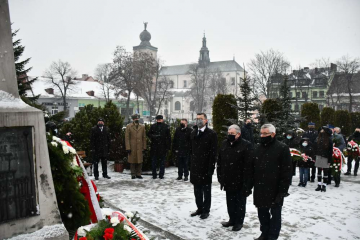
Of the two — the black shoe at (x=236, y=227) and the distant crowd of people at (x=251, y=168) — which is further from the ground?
the distant crowd of people at (x=251, y=168)

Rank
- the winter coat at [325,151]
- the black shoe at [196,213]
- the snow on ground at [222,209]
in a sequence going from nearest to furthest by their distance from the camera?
the snow on ground at [222,209], the black shoe at [196,213], the winter coat at [325,151]

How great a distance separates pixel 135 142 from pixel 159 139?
0.72 metres

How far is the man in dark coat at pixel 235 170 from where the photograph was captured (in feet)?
16.9

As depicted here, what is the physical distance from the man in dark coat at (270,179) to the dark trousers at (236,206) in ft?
1.92

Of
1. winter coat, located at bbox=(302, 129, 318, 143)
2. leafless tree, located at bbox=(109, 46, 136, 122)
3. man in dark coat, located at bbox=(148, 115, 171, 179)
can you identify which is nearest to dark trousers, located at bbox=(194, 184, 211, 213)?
man in dark coat, located at bbox=(148, 115, 171, 179)

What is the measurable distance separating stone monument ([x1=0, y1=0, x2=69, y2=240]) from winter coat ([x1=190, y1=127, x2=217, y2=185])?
2902 mm

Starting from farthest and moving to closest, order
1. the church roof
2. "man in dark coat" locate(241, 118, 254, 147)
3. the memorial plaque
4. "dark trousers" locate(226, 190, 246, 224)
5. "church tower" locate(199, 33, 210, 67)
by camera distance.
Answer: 1. the church roof
2. "church tower" locate(199, 33, 210, 67)
3. "man in dark coat" locate(241, 118, 254, 147)
4. "dark trousers" locate(226, 190, 246, 224)
5. the memorial plaque

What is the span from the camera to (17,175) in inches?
122

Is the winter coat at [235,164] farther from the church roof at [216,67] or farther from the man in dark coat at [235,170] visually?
the church roof at [216,67]

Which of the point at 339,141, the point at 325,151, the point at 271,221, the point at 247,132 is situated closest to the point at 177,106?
the point at 339,141

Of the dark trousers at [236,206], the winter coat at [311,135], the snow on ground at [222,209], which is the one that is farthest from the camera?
the winter coat at [311,135]

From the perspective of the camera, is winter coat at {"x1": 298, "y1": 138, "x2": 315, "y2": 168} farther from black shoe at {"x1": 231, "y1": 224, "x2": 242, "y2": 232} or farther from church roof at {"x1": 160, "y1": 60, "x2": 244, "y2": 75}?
church roof at {"x1": 160, "y1": 60, "x2": 244, "y2": 75}

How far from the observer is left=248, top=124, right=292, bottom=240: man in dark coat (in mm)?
4441

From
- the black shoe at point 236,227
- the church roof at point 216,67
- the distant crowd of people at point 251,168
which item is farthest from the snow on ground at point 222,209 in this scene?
the church roof at point 216,67
